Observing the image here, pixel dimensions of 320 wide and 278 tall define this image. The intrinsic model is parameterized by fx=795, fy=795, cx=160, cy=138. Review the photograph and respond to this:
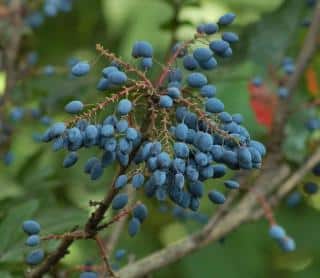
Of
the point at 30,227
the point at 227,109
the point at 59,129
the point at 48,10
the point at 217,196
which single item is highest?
the point at 59,129

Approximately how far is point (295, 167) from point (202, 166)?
1.01 metres

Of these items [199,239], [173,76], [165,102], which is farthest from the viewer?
[199,239]

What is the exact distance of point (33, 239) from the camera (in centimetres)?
124

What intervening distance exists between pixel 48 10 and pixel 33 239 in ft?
3.73

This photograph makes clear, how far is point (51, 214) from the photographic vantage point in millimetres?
1621

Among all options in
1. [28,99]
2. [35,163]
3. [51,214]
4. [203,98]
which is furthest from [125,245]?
[203,98]

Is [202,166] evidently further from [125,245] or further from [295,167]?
[125,245]

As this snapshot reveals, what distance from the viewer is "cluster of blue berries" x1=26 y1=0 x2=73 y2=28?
88.6 inches

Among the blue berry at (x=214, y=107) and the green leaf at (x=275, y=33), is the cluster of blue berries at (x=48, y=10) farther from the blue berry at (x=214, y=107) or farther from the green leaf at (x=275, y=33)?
the blue berry at (x=214, y=107)

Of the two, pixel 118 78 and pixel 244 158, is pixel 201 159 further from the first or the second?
pixel 118 78

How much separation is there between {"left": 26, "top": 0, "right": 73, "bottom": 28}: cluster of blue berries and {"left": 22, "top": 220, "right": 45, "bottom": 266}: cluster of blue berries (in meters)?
1.09

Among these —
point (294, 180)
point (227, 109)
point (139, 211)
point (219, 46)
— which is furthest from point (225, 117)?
point (227, 109)

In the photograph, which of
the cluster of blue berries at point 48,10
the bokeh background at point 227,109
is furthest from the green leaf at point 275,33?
the cluster of blue berries at point 48,10

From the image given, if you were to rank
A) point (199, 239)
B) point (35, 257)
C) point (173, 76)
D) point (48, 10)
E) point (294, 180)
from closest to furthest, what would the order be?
point (173, 76) → point (35, 257) → point (199, 239) → point (294, 180) → point (48, 10)
